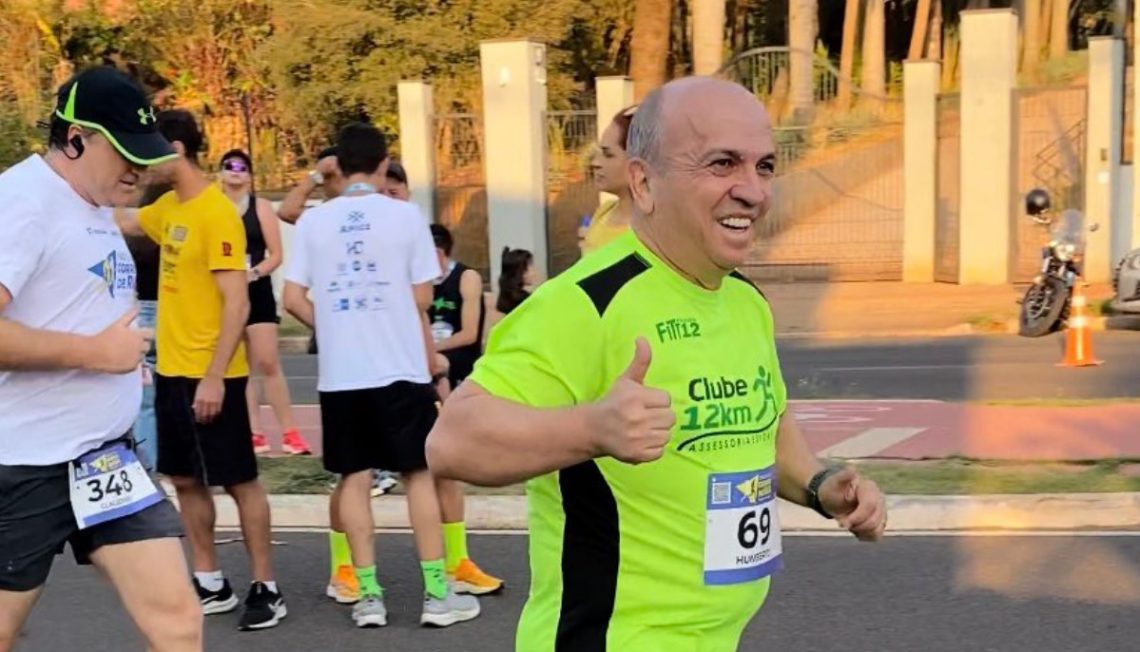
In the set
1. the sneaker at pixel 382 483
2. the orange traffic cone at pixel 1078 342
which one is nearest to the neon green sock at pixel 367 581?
the sneaker at pixel 382 483

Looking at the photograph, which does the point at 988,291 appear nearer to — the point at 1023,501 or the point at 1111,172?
the point at 1111,172

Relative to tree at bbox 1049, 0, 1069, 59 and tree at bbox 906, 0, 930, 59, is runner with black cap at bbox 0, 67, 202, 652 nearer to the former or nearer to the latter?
tree at bbox 1049, 0, 1069, 59

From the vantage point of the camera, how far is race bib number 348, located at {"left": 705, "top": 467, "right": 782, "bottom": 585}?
2660mm

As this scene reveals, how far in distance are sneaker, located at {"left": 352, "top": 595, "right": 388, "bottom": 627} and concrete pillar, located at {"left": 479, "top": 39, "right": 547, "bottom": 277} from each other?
53.9 ft

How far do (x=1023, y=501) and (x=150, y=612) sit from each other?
193 inches

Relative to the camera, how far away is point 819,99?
26969 mm

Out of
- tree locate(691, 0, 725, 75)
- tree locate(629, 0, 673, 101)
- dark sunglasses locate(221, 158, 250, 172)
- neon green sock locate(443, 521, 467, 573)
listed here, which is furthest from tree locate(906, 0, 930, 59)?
neon green sock locate(443, 521, 467, 573)

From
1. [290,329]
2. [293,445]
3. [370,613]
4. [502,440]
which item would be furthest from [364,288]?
[290,329]

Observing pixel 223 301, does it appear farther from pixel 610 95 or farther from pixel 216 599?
pixel 610 95

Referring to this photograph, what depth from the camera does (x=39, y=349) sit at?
3693 millimetres

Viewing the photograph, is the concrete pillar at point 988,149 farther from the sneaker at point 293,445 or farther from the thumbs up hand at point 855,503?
the thumbs up hand at point 855,503

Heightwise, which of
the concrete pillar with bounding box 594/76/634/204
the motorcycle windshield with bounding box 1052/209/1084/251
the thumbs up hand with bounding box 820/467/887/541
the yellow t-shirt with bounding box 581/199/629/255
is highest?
the concrete pillar with bounding box 594/76/634/204

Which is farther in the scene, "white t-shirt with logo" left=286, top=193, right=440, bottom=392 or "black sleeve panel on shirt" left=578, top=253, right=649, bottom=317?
"white t-shirt with logo" left=286, top=193, right=440, bottom=392

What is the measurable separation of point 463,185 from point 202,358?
Answer: 18.1 meters
